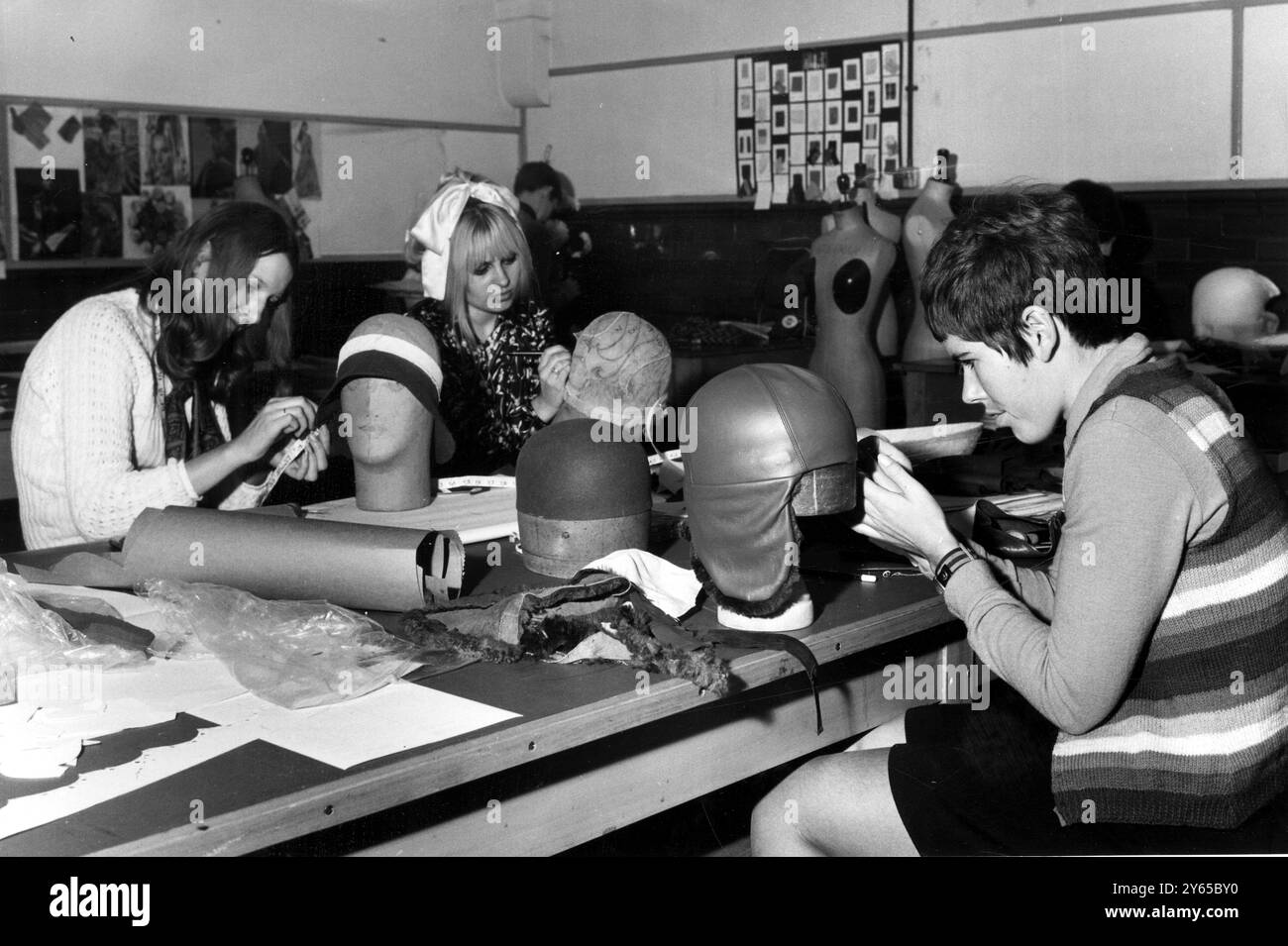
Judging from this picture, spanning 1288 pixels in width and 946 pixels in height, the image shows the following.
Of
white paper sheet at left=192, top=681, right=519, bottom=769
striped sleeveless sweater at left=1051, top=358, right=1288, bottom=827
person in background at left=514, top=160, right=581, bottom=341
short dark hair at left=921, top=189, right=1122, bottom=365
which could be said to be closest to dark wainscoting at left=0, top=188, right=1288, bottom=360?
person in background at left=514, top=160, right=581, bottom=341

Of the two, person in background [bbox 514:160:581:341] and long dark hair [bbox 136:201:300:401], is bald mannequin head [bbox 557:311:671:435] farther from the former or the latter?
person in background [bbox 514:160:581:341]

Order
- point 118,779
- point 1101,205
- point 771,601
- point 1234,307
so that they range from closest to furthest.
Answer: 1. point 118,779
2. point 771,601
3. point 1234,307
4. point 1101,205

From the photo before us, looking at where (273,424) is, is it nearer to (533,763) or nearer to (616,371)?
(616,371)

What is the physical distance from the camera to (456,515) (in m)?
2.85

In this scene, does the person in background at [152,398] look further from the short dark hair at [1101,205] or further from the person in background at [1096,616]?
the short dark hair at [1101,205]

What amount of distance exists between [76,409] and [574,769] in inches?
65.9

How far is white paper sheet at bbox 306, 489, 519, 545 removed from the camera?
2721mm

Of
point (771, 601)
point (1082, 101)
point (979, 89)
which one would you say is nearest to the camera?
point (771, 601)

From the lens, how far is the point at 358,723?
1725 millimetres

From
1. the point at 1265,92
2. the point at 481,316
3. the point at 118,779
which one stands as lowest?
the point at 118,779

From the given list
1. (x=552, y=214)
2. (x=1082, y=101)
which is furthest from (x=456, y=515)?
(x=552, y=214)

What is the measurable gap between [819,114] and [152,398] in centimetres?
461
